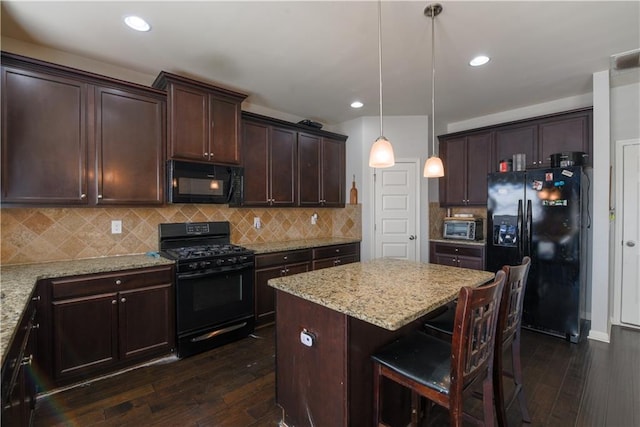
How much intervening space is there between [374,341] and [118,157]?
258 cm

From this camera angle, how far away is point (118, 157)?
8.54 ft

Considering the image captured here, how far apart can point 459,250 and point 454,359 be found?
10.2ft

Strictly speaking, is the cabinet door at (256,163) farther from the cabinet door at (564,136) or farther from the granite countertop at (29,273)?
the cabinet door at (564,136)

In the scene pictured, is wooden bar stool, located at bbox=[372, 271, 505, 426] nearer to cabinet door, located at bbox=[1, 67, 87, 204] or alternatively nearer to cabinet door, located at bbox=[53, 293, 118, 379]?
cabinet door, located at bbox=[53, 293, 118, 379]

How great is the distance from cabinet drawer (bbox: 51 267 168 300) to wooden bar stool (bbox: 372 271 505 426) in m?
1.99

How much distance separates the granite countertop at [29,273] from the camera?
1276 mm

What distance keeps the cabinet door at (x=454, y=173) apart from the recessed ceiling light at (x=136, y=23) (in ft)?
13.1

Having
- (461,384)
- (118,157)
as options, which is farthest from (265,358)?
(118,157)

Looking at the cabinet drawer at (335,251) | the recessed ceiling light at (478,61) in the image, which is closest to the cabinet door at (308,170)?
the cabinet drawer at (335,251)

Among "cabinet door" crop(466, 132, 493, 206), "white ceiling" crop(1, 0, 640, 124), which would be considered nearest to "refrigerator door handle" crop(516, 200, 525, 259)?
"cabinet door" crop(466, 132, 493, 206)

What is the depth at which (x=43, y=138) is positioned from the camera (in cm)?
228

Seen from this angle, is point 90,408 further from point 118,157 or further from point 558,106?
point 558,106

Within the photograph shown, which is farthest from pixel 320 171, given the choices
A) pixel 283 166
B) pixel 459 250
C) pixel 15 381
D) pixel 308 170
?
pixel 15 381

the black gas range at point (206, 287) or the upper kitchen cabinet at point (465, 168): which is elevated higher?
the upper kitchen cabinet at point (465, 168)
